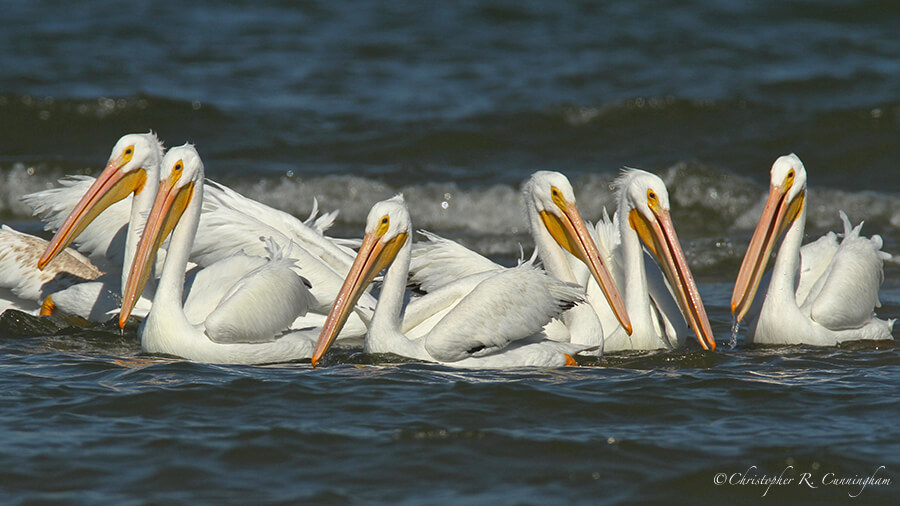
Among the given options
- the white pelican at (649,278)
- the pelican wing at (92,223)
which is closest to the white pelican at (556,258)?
the white pelican at (649,278)

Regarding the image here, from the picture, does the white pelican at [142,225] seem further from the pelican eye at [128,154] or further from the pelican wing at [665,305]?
the pelican wing at [665,305]

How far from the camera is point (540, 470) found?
3674 mm

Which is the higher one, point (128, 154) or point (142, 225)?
point (128, 154)

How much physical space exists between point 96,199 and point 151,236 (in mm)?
499

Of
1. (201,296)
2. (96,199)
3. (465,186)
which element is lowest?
(201,296)

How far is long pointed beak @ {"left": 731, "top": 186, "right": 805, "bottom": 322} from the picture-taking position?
553 centimetres

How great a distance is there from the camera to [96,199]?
215 inches

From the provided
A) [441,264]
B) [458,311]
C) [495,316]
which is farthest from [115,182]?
[495,316]

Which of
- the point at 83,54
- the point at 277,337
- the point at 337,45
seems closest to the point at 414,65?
the point at 337,45

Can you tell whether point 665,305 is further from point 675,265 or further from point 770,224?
point 770,224

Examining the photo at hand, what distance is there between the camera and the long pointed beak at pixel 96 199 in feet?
17.5

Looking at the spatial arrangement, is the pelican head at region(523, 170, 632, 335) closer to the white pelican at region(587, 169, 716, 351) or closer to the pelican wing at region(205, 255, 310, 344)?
the white pelican at region(587, 169, 716, 351)

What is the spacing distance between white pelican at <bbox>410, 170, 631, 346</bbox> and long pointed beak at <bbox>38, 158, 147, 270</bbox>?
1.45m

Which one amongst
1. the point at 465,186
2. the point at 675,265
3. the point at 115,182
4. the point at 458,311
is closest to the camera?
the point at 458,311
